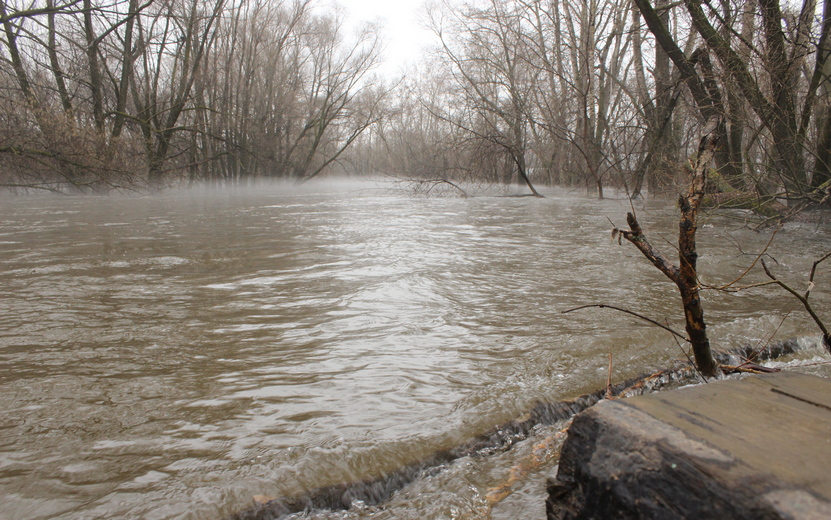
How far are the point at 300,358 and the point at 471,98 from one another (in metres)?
12.2

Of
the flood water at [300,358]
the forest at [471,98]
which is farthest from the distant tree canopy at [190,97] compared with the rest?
the flood water at [300,358]

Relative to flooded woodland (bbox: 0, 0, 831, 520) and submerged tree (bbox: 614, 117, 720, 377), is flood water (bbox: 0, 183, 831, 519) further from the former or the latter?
submerged tree (bbox: 614, 117, 720, 377)

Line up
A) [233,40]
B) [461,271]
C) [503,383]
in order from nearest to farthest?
[503,383]
[461,271]
[233,40]

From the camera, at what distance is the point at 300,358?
302 cm

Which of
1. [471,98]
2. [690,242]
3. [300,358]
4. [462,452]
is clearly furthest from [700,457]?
[471,98]

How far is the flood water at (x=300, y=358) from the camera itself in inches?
73.9

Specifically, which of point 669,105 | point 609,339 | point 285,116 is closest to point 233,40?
point 285,116

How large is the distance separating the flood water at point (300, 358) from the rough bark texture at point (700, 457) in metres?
0.41

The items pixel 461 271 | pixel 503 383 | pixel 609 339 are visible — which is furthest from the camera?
pixel 461 271


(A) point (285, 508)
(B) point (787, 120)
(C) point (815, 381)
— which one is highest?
(B) point (787, 120)

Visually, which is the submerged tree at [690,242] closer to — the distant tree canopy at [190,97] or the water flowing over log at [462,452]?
the water flowing over log at [462,452]

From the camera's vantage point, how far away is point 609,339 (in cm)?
332

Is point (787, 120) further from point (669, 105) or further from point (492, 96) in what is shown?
point (492, 96)

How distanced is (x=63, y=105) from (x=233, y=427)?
49.9 feet
